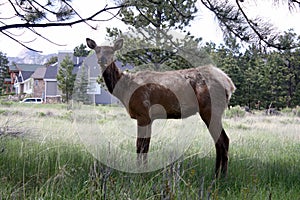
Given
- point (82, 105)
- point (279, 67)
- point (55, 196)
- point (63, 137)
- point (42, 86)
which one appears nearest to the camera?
point (55, 196)

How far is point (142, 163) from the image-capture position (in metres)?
3.42

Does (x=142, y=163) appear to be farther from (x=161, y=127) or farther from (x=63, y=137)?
(x=161, y=127)

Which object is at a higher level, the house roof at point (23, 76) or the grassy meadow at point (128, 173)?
the house roof at point (23, 76)

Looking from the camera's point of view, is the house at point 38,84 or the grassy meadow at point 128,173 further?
the house at point 38,84

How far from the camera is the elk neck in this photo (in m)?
4.67

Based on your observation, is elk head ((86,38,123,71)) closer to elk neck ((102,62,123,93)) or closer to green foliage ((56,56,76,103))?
elk neck ((102,62,123,93))

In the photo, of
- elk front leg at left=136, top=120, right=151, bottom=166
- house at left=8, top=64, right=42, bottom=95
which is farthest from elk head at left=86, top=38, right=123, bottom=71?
house at left=8, top=64, right=42, bottom=95

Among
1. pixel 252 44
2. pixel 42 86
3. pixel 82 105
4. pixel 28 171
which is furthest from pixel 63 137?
pixel 42 86

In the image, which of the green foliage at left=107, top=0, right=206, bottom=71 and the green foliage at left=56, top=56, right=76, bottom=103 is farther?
the green foliage at left=56, top=56, right=76, bottom=103

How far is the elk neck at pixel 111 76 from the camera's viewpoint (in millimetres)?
4668

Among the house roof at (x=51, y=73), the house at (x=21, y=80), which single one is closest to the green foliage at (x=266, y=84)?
the house roof at (x=51, y=73)

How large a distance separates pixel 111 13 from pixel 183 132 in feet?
10.2

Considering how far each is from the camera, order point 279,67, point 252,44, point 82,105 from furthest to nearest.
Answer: point 279,67 < point 82,105 < point 252,44

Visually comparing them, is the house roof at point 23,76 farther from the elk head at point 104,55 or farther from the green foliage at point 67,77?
the elk head at point 104,55
